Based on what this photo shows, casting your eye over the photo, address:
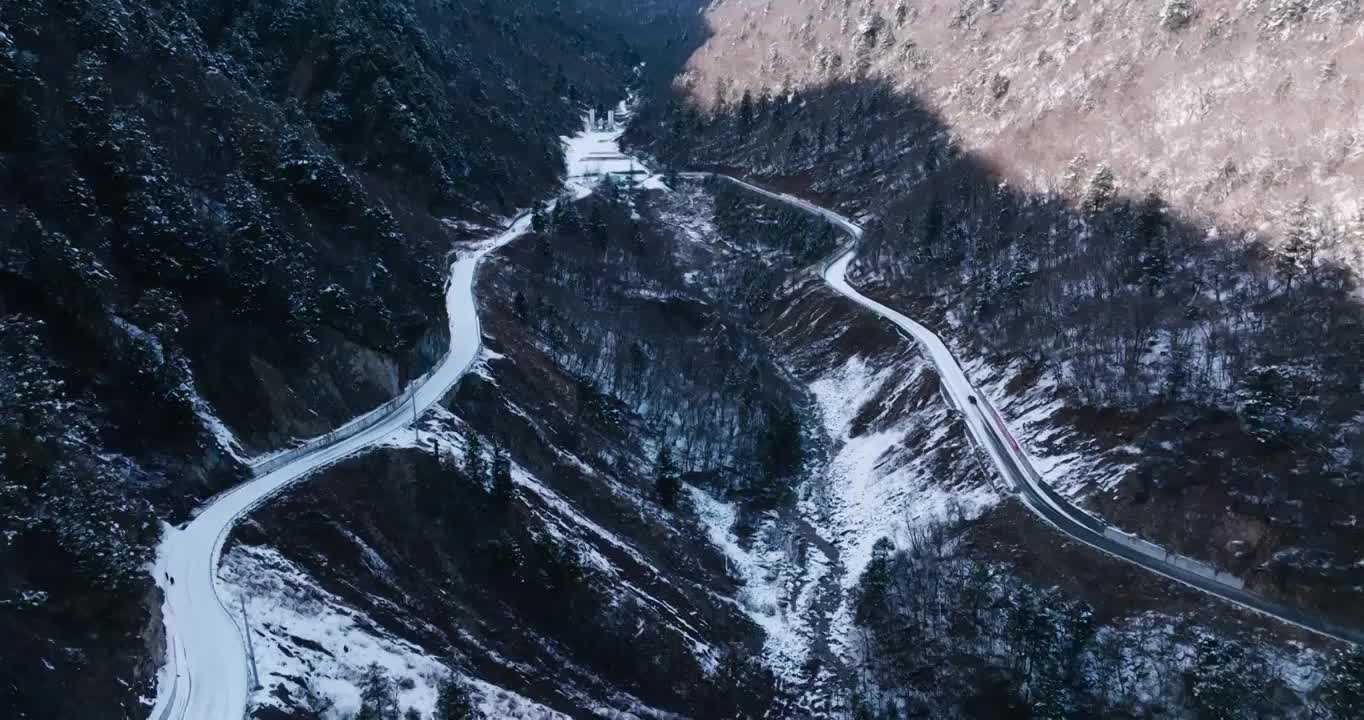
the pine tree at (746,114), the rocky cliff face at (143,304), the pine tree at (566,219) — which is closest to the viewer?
the rocky cliff face at (143,304)

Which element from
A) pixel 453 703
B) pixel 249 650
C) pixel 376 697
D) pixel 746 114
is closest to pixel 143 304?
pixel 249 650

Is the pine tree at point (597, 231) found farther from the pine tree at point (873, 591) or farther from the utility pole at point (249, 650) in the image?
the utility pole at point (249, 650)

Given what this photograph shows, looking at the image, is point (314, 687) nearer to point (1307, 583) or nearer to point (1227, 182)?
point (1307, 583)

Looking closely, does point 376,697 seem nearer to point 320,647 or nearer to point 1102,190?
point 320,647

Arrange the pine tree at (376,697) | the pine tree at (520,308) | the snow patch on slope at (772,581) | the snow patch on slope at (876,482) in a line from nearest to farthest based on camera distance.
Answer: the pine tree at (376,697) < the snow patch on slope at (772,581) < the snow patch on slope at (876,482) < the pine tree at (520,308)

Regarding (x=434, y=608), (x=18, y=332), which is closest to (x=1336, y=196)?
(x=434, y=608)

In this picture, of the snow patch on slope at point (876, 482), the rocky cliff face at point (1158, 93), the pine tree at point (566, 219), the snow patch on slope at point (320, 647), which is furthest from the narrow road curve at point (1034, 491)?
the pine tree at point (566, 219)
